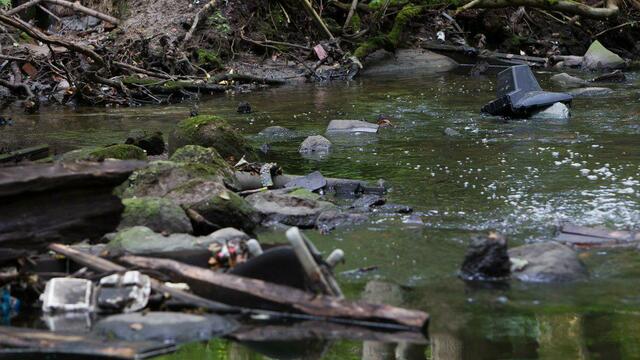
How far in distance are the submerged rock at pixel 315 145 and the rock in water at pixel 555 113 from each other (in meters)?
2.89

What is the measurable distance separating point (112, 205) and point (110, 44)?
12523mm

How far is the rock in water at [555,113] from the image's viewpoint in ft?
38.3

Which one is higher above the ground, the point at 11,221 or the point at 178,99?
the point at 11,221

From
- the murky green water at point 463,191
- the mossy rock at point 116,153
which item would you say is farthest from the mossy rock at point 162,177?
the murky green water at point 463,191

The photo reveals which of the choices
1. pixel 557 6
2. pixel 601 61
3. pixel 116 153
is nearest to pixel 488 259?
pixel 116 153

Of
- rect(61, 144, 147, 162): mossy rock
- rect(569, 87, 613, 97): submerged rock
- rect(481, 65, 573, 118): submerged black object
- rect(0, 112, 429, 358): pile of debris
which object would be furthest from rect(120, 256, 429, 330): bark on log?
rect(569, 87, 613, 97): submerged rock

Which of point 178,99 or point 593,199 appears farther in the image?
point 178,99

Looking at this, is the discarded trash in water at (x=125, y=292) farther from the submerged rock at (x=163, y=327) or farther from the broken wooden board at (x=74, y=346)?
the broken wooden board at (x=74, y=346)

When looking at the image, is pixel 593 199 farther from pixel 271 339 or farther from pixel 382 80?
pixel 382 80

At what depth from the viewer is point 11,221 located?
17.9ft

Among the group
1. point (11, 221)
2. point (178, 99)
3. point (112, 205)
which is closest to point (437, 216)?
point (112, 205)

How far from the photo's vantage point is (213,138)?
9.22 metres

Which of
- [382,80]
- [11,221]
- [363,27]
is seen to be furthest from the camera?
[363,27]

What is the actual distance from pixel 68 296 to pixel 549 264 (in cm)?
266
